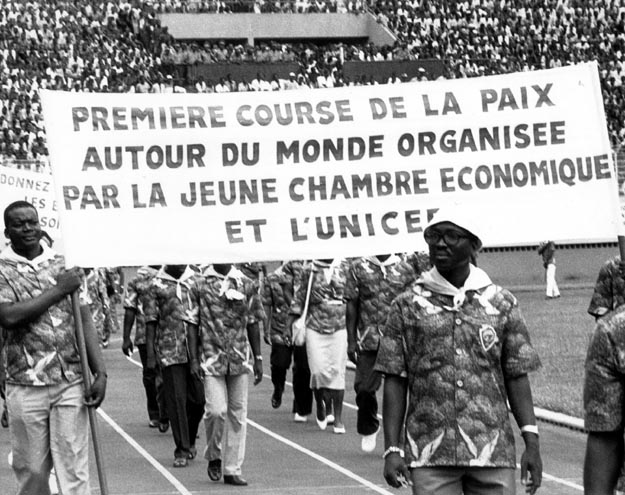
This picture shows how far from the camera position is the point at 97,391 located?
815 cm

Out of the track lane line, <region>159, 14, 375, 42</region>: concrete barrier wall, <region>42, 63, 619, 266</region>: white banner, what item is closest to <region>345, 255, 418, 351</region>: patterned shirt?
the track lane line

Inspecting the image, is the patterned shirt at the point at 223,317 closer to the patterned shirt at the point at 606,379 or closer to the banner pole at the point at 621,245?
the banner pole at the point at 621,245

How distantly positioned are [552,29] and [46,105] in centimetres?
4784

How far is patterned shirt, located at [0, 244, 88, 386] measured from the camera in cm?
820

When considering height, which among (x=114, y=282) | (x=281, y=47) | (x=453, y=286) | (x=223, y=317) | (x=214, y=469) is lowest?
(x=214, y=469)

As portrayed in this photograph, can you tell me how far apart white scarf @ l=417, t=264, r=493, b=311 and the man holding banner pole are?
7.64ft

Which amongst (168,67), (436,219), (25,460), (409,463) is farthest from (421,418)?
(168,67)

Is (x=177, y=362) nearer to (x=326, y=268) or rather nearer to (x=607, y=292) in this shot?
(x=326, y=268)

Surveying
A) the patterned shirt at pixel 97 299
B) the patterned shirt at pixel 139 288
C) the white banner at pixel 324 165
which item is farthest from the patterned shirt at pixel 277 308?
the white banner at pixel 324 165

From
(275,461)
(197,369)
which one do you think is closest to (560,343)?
(275,461)

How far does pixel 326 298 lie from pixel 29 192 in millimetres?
2735

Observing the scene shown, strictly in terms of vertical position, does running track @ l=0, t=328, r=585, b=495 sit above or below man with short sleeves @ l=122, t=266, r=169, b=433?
below

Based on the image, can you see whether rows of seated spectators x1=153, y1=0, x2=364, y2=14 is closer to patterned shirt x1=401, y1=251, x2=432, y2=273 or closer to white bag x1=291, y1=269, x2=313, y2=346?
white bag x1=291, y1=269, x2=313, y2=346

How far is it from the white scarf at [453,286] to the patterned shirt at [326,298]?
8.17 m
